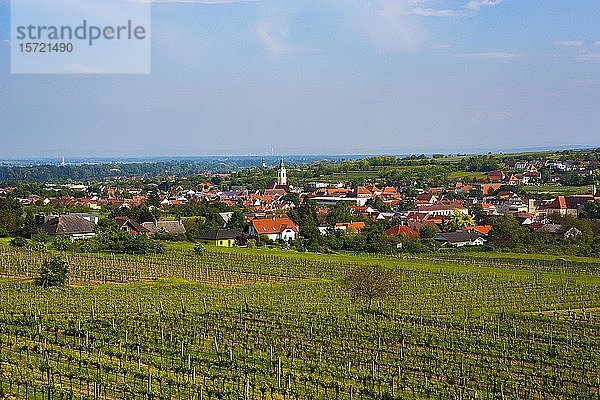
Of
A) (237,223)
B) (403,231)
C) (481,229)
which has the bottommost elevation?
(481,229)

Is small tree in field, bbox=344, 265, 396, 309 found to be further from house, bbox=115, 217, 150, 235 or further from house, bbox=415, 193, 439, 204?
house, bbox=415, 193, 439, 204

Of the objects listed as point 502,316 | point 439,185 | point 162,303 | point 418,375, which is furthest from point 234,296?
point 439,185

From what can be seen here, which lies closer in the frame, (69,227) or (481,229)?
(69,227)

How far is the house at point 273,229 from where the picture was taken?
6156 centimetres

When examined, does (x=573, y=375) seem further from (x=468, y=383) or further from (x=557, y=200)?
(x=557, y=200)

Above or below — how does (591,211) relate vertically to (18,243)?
above

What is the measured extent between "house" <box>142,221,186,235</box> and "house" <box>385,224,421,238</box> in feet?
49.4

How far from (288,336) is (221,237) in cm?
3454

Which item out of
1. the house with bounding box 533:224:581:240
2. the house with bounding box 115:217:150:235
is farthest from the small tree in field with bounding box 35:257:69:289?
the house with bounding box 533:224:581:240

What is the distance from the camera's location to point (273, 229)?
62375 mm

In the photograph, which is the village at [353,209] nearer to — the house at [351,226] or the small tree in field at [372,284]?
the house at [351,226]

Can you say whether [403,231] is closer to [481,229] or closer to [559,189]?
[481,229]

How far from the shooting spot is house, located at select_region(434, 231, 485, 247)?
60.5 m

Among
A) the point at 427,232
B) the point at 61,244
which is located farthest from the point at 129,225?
the point at 427,232
